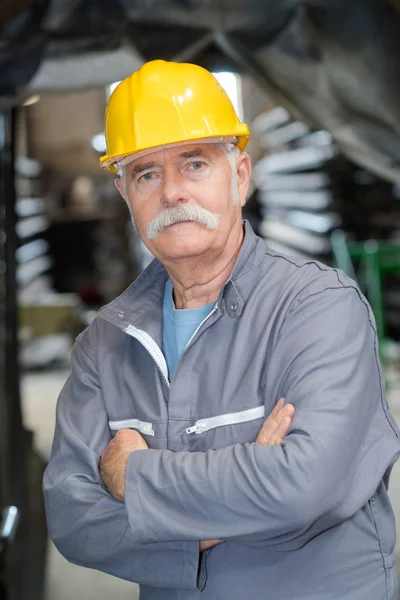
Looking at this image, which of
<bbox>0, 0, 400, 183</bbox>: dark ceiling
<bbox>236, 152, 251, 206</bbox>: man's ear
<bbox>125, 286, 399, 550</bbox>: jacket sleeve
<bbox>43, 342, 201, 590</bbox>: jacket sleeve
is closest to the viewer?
<bbox>125, 286, 399, 550</bbox>: jacket sleeve

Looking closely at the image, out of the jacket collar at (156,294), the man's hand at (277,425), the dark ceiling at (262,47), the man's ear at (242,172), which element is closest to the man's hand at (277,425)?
the man's hand at (277,425)

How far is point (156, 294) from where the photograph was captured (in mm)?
1816

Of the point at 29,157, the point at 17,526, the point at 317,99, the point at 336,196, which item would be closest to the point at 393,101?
the point at 317,99

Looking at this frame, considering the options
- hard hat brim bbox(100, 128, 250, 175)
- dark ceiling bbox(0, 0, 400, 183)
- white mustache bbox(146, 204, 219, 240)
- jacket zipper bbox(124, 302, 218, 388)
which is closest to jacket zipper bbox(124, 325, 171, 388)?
jacket zipper bbox(124, 302, 218, 388)

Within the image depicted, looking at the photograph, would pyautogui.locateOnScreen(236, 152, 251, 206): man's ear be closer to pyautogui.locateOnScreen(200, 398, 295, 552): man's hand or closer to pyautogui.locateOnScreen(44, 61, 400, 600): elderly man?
pyautogui.locateOnScreen(44, 61, 400, 600): elderly man

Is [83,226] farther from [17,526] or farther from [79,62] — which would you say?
[79,62]

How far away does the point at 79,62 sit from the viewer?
2955mm

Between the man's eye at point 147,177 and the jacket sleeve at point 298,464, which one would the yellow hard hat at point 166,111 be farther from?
the jacket sleeve at point 298,464

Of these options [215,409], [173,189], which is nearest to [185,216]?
[173,189]

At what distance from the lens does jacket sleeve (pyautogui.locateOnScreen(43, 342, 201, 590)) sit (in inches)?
59.9

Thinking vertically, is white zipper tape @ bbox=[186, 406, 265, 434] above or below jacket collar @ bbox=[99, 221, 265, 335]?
below

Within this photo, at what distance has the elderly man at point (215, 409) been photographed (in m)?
1.43

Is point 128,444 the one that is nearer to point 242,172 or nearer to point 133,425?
point 133,425

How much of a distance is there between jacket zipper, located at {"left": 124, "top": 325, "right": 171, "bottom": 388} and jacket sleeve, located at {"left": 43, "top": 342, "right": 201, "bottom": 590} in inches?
5.4
